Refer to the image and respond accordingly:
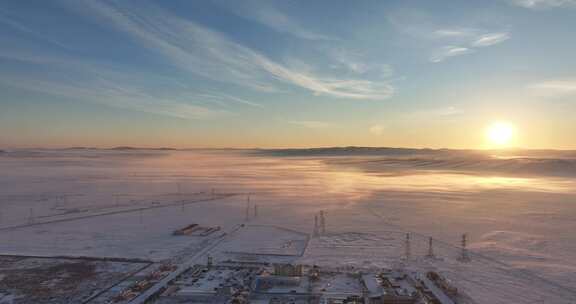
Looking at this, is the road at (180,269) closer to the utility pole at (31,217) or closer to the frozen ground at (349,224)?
the frozen ground at (349,224)

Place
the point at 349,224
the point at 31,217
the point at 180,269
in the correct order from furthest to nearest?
the point at 31,217, the point at 349,224, the point at 180,269

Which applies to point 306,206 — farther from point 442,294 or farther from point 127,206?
point 442,294

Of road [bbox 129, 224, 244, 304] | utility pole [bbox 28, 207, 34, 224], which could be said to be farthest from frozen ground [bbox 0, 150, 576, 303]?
road [bbox 129, 224, 244, 304]

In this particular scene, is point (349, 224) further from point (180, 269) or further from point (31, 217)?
point (31, 217)

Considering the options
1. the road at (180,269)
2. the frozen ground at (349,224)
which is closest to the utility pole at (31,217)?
the frozen ground at (349,224)

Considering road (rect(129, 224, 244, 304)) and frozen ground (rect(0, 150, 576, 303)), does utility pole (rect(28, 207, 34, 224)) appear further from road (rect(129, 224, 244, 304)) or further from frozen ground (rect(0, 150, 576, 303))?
road (rect(129, 224, 244, 304))

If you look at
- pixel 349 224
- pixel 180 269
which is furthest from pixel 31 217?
pixel 349 224

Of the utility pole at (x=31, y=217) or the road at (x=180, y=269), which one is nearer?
the road at (x=180, y=269)

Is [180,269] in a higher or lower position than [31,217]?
lower

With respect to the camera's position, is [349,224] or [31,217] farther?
[31,217]

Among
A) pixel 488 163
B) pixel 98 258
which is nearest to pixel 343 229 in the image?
pixel 98 258

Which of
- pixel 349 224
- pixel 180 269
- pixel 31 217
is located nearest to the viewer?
pixel 180 269
